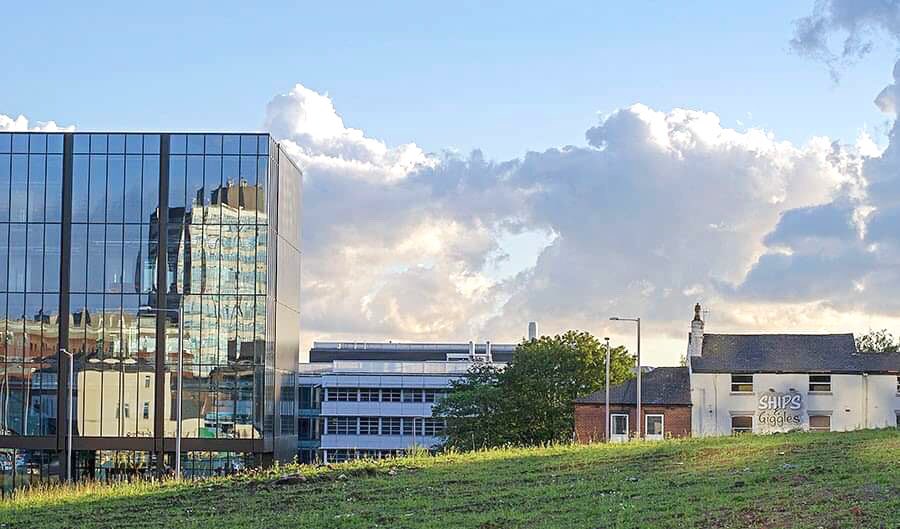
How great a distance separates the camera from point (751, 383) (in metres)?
82.0

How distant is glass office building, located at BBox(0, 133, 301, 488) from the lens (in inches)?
2840

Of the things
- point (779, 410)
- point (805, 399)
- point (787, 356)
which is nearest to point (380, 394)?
point (787, 356)

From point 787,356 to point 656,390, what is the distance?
861cm

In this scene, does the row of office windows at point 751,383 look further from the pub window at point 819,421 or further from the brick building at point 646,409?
the brick building at point 646,409

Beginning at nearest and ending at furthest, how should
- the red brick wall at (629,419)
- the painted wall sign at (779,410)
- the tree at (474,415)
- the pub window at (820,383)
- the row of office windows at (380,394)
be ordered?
the red brick wall at (629,419), the painted wall sign at (779,410), the pub window at (820,383), the tree at (474,415), the row of office windows at (380,394)

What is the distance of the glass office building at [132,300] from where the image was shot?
7212cm

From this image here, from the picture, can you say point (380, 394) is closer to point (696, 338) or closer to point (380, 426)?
point (380, 426)

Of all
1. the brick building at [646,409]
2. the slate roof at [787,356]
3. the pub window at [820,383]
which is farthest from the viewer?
the slate roof at [787,356]

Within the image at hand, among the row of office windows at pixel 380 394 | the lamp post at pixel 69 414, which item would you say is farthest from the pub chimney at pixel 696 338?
the row of office windows at pixel 380 394

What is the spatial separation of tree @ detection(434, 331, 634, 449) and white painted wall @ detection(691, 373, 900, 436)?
7.45m

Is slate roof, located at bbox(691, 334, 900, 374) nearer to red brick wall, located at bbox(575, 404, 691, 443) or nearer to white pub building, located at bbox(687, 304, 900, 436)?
white pub building, located at bbox(687, 304, 900, 436)

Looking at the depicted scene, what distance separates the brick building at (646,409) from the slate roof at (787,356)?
6.30 ft

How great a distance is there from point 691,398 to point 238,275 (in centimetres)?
2731

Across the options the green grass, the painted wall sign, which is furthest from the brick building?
the green grass
